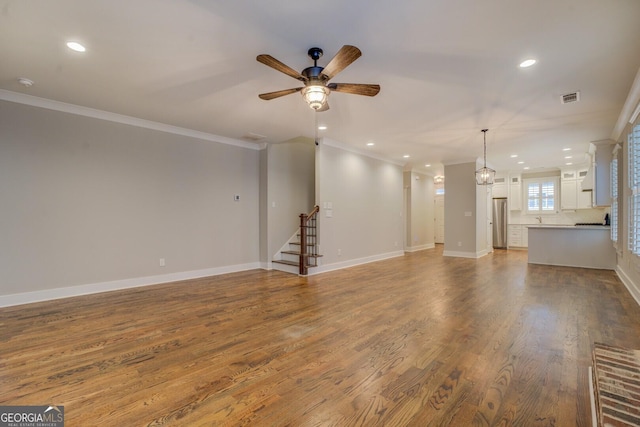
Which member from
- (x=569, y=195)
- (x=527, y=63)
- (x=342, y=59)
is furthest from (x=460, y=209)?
(x=342, y=59)

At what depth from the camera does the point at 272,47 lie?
8.75 ft

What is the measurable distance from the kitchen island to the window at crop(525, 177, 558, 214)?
10.7ft

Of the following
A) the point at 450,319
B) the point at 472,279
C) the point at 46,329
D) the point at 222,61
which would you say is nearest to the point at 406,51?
the point at 222,61

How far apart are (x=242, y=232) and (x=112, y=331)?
3.32m

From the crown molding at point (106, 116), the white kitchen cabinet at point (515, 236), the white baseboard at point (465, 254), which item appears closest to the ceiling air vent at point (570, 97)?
the white baseboard at point (465, 254)

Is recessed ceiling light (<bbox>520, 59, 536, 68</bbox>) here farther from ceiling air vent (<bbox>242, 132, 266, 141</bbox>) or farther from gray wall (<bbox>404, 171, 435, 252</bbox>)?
gray wall (<bbox>404, 171, 435, 252</bbox>)

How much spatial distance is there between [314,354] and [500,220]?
990 centimetres

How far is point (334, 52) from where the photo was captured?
9.01 feet

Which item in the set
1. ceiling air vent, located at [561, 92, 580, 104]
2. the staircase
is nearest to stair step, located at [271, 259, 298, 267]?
the staircase

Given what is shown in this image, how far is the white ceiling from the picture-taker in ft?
7.22

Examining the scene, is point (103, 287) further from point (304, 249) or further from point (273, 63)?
point (273, 63)

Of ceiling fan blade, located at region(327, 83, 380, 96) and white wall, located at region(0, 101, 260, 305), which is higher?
ceiling fan blade, located at region(327, 83, 380, 96)

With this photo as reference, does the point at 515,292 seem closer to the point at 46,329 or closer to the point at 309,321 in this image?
the point at 309,321
